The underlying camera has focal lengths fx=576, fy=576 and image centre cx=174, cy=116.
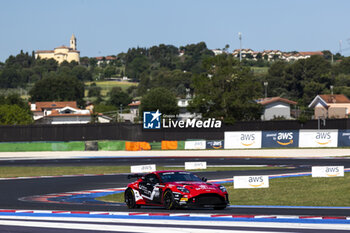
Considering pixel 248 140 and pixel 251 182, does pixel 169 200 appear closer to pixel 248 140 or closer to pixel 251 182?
pixel 251 182

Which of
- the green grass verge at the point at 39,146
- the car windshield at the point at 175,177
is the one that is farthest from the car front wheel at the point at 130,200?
the green grass verge at the point at 39,146

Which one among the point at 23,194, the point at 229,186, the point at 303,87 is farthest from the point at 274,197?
the point at 303,87

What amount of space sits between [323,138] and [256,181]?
34.4 meters

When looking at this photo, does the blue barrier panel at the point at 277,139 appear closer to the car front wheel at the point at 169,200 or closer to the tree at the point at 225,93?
the tree at the point at 225,93

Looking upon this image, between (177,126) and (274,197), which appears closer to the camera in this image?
(274,197)

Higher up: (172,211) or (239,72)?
(239,72)

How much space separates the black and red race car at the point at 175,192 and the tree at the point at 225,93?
67.3m

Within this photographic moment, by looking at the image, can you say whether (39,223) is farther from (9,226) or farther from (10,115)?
(10,115)

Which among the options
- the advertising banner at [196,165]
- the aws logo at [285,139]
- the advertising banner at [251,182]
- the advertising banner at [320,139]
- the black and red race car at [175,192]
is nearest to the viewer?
the black and red race car at [175,192]

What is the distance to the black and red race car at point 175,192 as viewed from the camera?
17.2 meters

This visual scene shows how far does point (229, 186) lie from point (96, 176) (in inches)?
480

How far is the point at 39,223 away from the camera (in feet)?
50.4

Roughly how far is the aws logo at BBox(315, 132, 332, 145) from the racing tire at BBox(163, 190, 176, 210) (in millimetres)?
42617

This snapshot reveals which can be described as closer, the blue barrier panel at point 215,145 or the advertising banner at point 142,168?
the advertising banner at point 142,168
